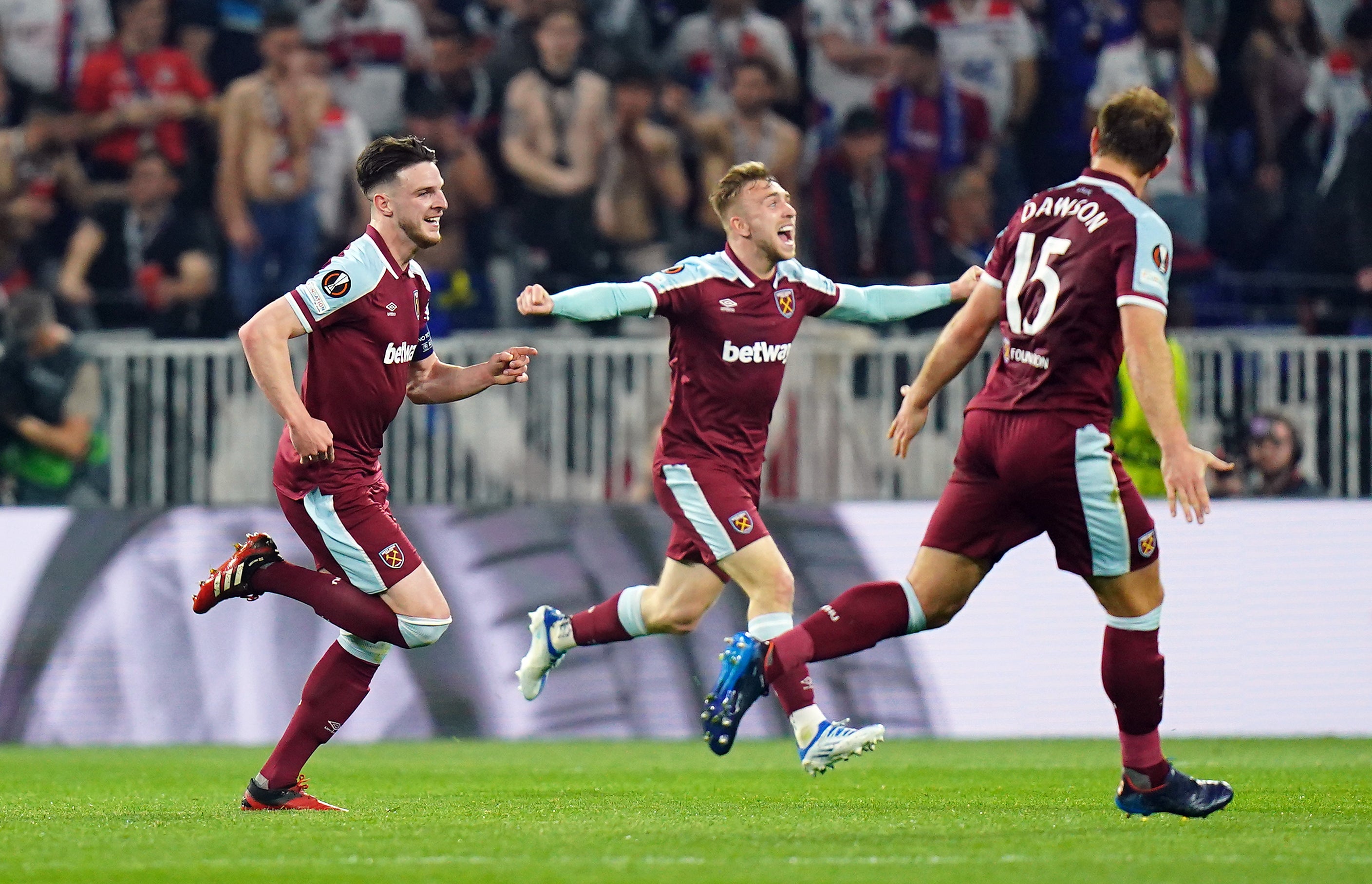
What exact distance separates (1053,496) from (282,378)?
2.61 meters

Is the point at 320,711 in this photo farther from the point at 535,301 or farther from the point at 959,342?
the point at 959,342

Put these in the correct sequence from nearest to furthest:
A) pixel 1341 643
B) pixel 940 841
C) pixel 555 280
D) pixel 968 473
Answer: pixel 940 841, pixel 968 473, pixel 1341 643, pixel 555 280

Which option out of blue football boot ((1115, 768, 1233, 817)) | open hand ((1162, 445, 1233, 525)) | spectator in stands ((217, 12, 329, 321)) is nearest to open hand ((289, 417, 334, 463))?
open hand ((1162, 445, 1233, 525))

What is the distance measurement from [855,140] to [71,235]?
19.6 feet

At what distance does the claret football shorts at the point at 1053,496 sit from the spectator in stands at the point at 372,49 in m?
9.26

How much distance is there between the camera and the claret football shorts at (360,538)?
6.63 m

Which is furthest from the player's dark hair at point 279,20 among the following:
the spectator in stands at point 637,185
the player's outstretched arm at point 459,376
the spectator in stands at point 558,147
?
the player's outstretched arm at point 459,376

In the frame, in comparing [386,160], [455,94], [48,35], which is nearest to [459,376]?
[386,160]

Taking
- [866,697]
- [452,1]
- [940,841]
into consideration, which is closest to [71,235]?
[452,1]

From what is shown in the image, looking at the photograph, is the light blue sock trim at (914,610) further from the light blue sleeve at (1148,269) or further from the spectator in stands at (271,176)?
the spectator in stands at (271,176)

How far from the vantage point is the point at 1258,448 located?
11.9 m

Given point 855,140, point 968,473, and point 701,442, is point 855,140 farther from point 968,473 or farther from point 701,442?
point 968,473

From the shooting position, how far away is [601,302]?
721cm

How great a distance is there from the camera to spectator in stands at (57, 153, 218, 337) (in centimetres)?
1361
